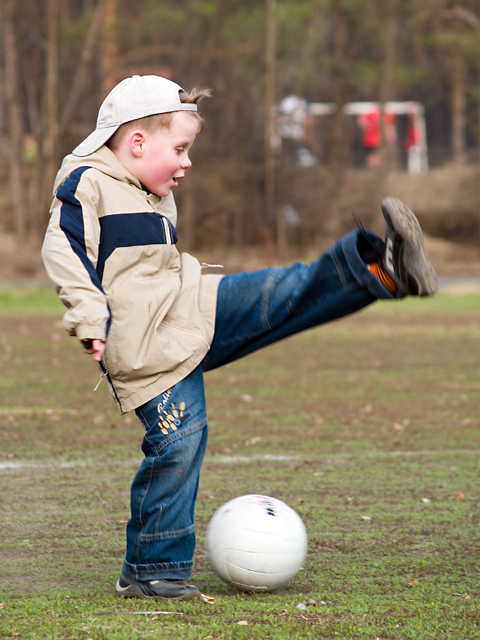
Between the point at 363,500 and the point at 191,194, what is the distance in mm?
25561

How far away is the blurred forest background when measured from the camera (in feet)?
87.5

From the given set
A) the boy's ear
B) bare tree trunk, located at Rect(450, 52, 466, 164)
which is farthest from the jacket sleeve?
bare tree trunk, located at Rect(450, 52, 466, 164)

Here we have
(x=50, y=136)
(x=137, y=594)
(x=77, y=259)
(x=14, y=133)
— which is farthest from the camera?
(x=50, y=136)

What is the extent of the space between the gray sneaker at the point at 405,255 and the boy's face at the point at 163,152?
33.1 inches

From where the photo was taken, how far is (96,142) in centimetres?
361

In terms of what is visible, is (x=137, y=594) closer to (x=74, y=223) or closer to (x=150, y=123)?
(x=74, y=223)

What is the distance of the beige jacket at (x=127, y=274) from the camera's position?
11.0ft

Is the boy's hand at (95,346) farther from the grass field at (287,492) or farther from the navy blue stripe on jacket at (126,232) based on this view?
the grass field at (287,492)

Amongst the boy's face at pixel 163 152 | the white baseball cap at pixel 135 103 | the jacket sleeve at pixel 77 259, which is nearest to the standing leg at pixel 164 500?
the jacket sleeve at pixel 77 259

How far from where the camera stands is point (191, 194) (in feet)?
98.7

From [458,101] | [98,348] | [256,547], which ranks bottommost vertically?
[256,547]

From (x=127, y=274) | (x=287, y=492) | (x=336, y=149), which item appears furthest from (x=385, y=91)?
(x=127, y=274)

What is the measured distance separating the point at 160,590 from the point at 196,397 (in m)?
0.76

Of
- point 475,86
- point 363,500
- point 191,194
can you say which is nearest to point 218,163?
point 191,194
